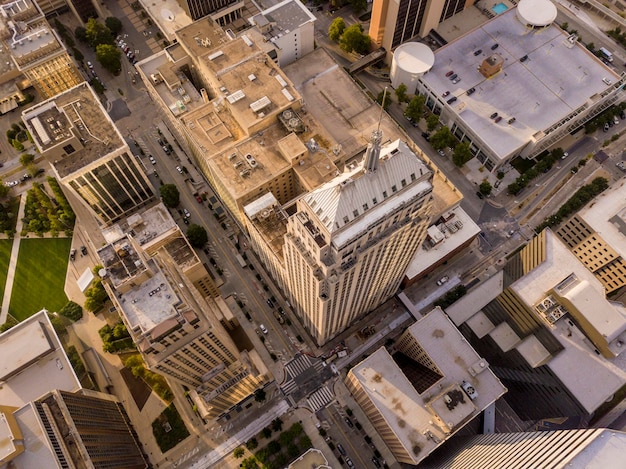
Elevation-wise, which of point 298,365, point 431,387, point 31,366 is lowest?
point 431,387

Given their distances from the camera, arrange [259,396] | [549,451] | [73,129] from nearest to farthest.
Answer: [549,451] < [73,129] < [259,396]

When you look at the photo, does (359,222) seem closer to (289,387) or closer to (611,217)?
(289,387)

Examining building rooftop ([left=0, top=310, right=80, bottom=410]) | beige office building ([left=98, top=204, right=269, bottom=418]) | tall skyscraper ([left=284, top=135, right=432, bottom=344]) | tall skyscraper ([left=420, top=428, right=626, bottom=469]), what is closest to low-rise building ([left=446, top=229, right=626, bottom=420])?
tall skyscraper ([left=420, top=428, right=626, bottom=469])

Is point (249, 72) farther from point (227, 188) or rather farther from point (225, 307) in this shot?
point (225, 307)

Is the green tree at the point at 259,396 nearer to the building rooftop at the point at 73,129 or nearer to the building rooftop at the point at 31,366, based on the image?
the building rooftop at the point at 31,366

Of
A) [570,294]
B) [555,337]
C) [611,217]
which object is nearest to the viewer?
[570,294]

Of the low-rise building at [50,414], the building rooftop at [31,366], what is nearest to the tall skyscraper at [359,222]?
the low-rise building at [50,414]

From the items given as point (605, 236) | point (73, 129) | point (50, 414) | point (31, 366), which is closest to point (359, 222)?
point (50, 414)

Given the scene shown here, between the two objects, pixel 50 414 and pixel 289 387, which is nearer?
pixel 50 414
